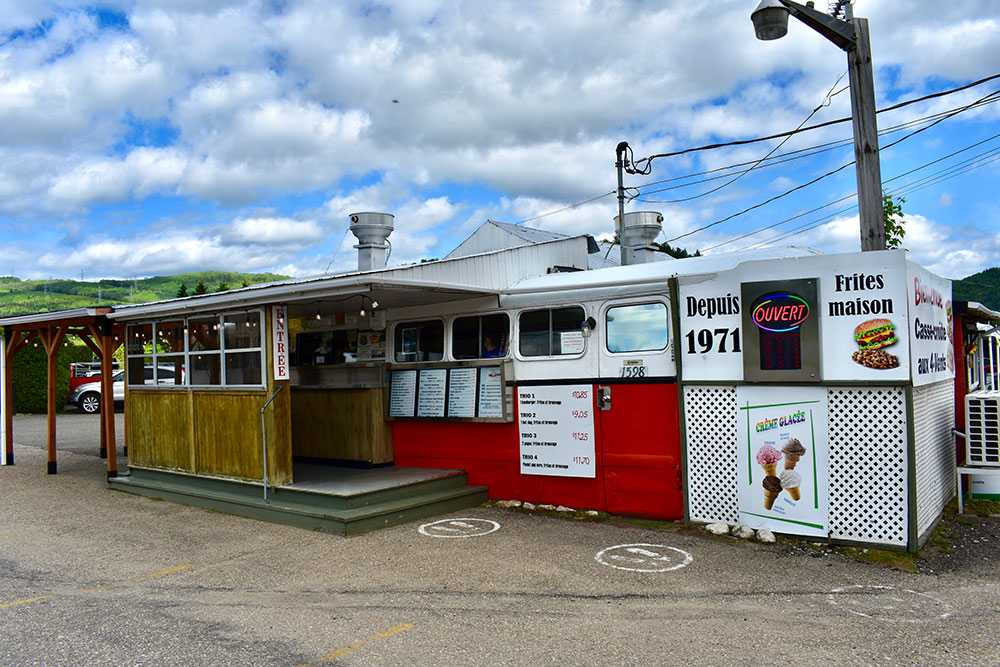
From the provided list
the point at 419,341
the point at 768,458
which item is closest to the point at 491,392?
the point at 419,341

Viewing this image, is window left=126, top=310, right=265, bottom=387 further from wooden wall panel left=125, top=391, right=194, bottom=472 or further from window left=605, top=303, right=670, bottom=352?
window left=605, top=303, right=670, bottom=352

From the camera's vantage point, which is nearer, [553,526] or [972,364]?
[553,526]

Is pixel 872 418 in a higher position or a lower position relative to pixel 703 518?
higher

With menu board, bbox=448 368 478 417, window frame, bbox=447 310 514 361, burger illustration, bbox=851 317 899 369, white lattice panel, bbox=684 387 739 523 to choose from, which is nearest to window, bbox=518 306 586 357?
window frame, bbox=447 310 514 361

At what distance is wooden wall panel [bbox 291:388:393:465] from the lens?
32.4 ft

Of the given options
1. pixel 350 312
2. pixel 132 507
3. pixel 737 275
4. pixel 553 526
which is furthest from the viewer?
pixel 350 312

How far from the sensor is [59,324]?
12234 mm

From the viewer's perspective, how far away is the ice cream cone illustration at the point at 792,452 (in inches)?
270

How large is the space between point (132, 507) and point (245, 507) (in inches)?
78.7

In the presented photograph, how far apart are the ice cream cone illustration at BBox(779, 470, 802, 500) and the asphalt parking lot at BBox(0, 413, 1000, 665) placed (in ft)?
1.54

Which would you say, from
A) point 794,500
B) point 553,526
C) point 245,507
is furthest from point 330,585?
point 794,500

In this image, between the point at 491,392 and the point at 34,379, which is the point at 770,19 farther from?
the point at 34,379

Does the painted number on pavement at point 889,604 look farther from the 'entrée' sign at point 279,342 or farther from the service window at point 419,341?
the 'entrée' sign at point 279,342

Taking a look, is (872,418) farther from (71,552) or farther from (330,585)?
(71,552)
